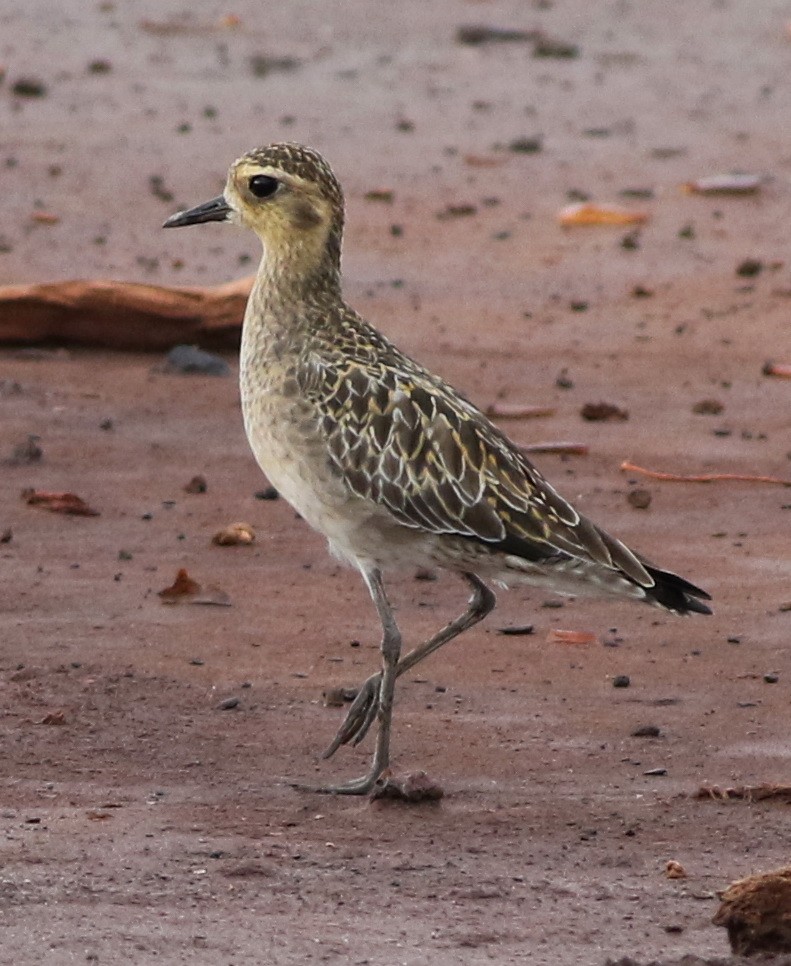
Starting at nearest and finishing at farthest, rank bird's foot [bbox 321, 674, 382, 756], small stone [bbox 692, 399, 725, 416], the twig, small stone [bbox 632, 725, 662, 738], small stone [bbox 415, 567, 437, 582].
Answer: bird's foot [bbox 321, 674, 382, 756]
small stone [bbox 632, 725, 662, 738]
small stone [bbox 415, 567, 437, 582]
the twig
small stone [bbox 692, 399, 725, 416]

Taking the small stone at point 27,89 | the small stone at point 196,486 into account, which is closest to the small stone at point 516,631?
the small stone at point 196,486

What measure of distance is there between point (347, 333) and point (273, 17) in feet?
51.3

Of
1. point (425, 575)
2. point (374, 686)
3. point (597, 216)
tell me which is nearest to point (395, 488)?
point (374, 686)

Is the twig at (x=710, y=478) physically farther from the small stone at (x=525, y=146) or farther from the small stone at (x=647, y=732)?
the small stone at (x=525, y=146)

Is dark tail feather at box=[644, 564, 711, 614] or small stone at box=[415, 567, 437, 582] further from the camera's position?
small stone at box=[415, 567, 437, 582]

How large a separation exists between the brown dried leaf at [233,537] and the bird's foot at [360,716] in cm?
221

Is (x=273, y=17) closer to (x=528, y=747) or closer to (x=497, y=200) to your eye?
(x=497, y=200)

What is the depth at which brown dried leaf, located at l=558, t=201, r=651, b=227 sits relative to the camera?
15641 mm

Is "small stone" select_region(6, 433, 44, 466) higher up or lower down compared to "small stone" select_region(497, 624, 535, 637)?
lower down

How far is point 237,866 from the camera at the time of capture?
6352mm

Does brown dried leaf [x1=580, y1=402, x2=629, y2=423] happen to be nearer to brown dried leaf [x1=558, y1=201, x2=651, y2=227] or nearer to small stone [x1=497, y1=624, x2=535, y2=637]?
small stone [x1=497, y1=624, x2=535, y2=637]

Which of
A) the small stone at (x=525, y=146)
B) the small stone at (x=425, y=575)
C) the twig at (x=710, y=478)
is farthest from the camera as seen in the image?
the small stone at (x=525, y=146)

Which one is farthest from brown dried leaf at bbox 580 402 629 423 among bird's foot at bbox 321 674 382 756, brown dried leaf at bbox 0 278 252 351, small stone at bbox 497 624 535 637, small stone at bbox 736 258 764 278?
bird's foot at bbox 321 674 382 756

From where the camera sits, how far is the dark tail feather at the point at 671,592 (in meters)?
7.25
